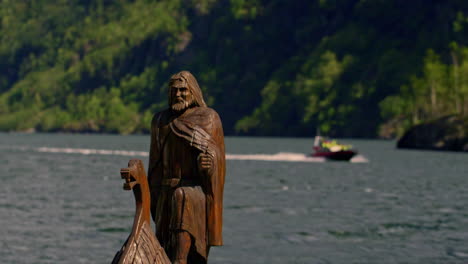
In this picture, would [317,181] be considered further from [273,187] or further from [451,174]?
[451,174]

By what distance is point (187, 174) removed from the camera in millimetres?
13625

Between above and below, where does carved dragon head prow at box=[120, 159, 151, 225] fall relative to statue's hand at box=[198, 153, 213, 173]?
below

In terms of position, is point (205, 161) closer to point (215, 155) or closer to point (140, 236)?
point (215, 155)

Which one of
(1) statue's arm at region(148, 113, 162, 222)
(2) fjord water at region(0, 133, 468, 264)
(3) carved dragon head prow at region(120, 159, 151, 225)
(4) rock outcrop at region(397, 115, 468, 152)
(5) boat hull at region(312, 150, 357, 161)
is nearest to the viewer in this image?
(3) carved dragon head prow at region(120, 159, 151, 225)

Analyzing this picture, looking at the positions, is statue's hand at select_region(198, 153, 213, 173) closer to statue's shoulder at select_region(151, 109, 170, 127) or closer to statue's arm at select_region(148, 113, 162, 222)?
statue's arm at select_region(148, 113, 162, 222)

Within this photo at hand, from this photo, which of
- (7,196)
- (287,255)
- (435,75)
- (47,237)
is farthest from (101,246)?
(435,75)

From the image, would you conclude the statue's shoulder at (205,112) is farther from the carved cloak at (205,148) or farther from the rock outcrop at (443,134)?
the rock outcrop at (443,134)

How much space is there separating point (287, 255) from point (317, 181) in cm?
4577

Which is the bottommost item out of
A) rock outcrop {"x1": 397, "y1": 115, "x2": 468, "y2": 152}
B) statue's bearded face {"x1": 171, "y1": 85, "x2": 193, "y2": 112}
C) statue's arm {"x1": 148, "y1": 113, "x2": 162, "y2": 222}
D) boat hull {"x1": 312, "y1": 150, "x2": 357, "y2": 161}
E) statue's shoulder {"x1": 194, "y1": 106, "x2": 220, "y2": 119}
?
boat hull {"x1": 312, "y1": 150, "x2": 357, "y2": 161}

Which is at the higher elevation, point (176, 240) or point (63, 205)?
point (176, 240)

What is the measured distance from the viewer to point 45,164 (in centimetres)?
10319

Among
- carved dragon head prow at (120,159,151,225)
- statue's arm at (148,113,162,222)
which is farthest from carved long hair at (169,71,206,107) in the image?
carved dragon head prow at (120,159,151,225)

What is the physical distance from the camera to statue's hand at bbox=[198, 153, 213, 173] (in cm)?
1334

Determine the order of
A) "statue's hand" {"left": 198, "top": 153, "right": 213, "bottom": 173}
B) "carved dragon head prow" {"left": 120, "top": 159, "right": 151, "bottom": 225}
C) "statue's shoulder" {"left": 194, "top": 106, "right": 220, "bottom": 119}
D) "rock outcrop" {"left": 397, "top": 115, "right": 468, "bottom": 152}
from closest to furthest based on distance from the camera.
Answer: "carved dragon head prow" {"left": 120, "top": 159, "right": 151, "bottom": 225} < "statue's hand" {"left": 198, "top": 153, "right": 213, "bottom": 173} < "statue's shoulder" {"left": 194, "top": 106, "right": 220, "bottom": 119} < "rock outcrop" {"left": 397, "top": 115, "right": 468, "bottom": 152}
